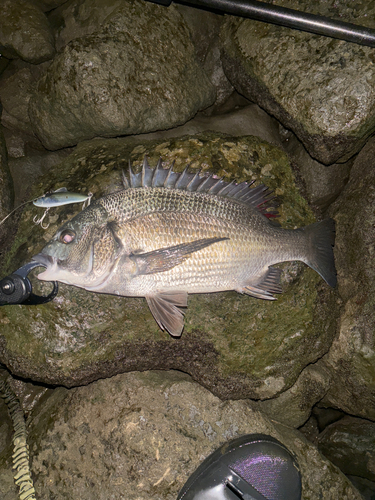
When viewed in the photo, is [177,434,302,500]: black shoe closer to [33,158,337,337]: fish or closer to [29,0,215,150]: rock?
[33,158,337,337]: fish

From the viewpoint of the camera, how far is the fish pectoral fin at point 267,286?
2.93 m

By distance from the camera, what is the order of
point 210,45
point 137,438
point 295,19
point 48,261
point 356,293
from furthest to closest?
point 210,45, point 356,293, point 295,19, point 137,438, point 48,261

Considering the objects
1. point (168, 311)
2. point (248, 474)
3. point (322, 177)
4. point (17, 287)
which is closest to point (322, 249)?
point (322, 177)

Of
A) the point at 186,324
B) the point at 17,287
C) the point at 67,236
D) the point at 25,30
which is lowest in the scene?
the point at 186,324

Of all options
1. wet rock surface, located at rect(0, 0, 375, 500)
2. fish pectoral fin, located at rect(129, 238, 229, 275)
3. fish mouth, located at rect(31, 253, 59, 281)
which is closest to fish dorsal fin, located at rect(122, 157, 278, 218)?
wet rock surface, located at rect(0, 0, 375, 500)

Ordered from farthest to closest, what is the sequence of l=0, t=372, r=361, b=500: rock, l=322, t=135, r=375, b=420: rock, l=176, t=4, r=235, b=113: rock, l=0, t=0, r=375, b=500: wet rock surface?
l=176, t=4, r=235, b=113: rock, l=322, t=135, r=375, b=420: rock, l=0, t=0, r=375, b=500: wet rock surface, l=0, t=372, r=361, b=500: rock

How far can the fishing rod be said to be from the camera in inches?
122

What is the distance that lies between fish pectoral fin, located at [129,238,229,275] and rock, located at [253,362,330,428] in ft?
6.21

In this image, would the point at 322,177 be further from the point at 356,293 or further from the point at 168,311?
the point at 168,311

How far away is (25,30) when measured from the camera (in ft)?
12.3

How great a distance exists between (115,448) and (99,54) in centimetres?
365

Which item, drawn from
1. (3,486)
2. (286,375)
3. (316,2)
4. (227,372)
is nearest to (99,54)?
(316,2)

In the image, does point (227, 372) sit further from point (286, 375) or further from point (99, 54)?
point (99, 54)

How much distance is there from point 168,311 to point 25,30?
3.50 metres
